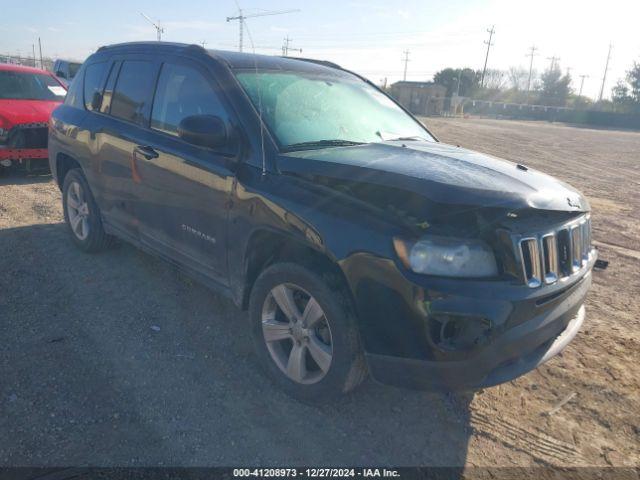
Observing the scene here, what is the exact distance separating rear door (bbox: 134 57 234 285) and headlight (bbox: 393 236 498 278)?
1335mm

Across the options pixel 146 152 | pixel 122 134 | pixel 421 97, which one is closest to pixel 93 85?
pixel 122 134

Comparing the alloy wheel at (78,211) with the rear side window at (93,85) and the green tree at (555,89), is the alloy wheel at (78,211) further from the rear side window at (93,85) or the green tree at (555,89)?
the green tree at (555,89)

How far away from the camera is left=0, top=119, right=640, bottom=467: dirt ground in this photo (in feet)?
8.53

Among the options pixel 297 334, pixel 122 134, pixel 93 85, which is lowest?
pixel 297 334

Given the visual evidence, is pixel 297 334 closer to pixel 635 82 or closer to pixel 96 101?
pixel 96 101

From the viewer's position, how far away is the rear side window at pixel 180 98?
343 cm

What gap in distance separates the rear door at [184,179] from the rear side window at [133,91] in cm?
17

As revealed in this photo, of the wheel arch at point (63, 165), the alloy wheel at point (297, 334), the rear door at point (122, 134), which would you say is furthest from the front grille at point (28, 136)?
the alloy wheel at point (297, 334)

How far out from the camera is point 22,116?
26.1 feet

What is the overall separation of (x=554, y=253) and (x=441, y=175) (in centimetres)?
71

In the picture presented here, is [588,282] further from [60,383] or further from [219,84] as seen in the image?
[60,383]

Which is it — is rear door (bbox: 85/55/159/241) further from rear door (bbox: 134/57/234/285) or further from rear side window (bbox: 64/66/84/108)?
rear side window (bbox: 64/66/84/108)

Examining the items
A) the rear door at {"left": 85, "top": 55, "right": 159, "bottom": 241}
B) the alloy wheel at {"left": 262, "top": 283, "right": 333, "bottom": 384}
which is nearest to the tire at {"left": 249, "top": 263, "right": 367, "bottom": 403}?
the alloy wheel at {"left": 262, "top": 283, "right": 333, "bottom": 384}

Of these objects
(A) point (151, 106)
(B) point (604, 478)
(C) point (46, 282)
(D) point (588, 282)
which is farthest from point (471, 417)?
(C) point (46, 282)
